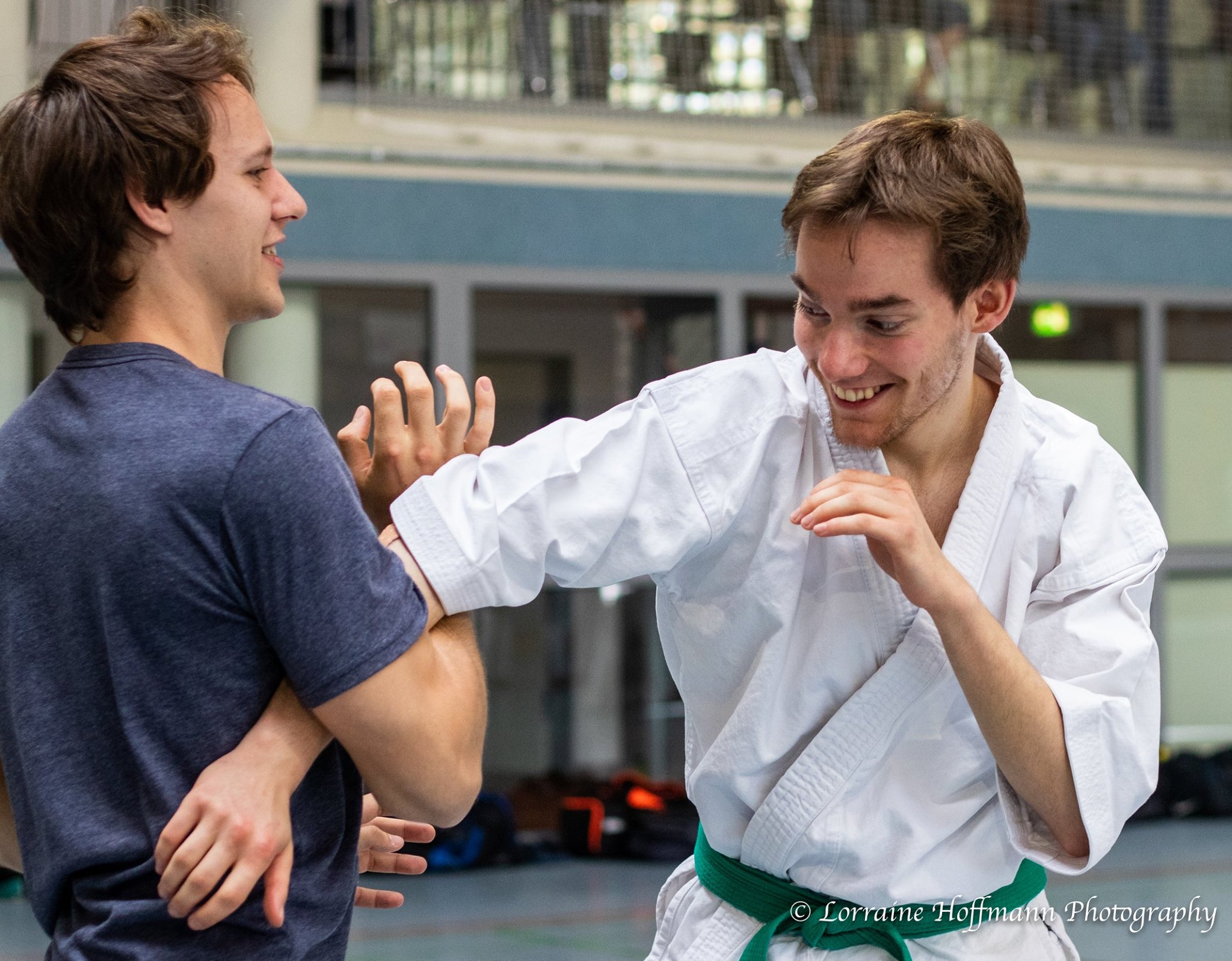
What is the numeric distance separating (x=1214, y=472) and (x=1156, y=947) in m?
Answer: 3.89

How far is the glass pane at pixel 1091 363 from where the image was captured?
7836mm

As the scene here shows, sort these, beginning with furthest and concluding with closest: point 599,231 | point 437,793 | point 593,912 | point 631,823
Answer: point 599,231 < point 631,823 < point 593,912 < point 437,793

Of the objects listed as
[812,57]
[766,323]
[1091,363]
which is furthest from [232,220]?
[1091,363]

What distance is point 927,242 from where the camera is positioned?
5.60 ft

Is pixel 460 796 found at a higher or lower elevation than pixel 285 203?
lower

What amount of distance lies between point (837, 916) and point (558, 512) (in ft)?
2.14

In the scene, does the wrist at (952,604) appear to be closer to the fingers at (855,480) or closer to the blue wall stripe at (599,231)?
the fingers at (855,480)

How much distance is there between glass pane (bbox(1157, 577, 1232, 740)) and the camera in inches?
315

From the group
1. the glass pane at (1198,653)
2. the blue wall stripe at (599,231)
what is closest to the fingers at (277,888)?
the blue wall stripe at (599,231)

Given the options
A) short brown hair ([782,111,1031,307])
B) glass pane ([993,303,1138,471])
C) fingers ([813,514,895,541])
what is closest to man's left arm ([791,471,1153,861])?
fingers ([813,514,895,541])

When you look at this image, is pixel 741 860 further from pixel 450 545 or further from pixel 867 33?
pixel 867 33

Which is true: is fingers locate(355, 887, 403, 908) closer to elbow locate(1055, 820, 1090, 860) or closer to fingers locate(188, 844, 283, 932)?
fingers locate(188, 844, 283, 932)

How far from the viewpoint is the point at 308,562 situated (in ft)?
4.15

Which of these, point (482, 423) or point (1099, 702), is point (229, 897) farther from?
point (1099, 702)
